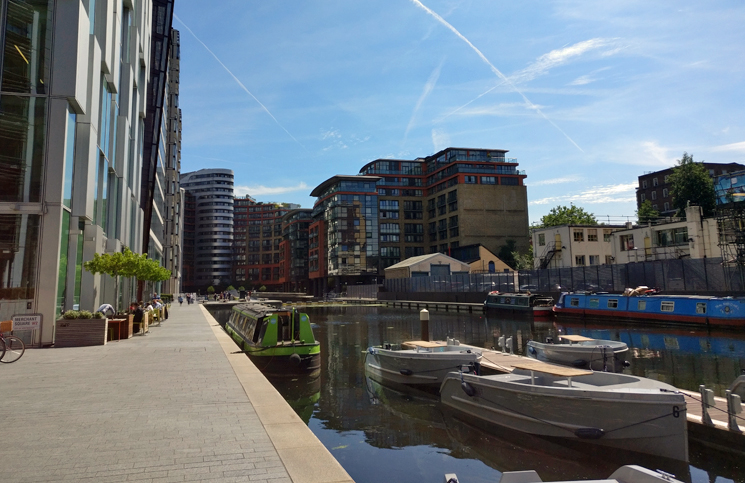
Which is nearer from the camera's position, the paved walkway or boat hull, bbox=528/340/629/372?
the paved walkway

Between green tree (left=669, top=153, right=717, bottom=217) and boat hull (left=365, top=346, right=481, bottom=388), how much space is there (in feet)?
218

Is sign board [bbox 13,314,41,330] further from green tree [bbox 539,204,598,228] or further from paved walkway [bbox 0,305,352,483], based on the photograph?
green tree [bbox 539,204,598,228]

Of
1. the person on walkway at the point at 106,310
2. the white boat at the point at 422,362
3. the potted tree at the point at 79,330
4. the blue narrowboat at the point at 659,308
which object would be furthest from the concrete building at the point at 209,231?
the white boat at the point at 422,362

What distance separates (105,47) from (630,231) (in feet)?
183

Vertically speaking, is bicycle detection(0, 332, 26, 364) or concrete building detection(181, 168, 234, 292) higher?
concrete building detection(181, 168, 234, 292)

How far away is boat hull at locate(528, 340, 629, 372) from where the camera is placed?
50.5 ft

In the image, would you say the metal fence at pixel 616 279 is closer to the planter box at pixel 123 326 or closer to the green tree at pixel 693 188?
the green tree at pixel 693 188

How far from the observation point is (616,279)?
1795 inches

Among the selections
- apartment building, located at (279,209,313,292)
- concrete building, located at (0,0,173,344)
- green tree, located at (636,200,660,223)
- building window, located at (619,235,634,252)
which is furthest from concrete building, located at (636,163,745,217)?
concrete building, located at (0,0,173,344)

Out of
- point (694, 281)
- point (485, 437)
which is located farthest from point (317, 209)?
point (485, 437)

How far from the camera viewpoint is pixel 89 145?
1933 centimetres

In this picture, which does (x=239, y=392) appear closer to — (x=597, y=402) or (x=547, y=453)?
(x=547, y=453)

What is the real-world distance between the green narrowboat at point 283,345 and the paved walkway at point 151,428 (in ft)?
14.5

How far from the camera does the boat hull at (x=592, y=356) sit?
50.5ft
